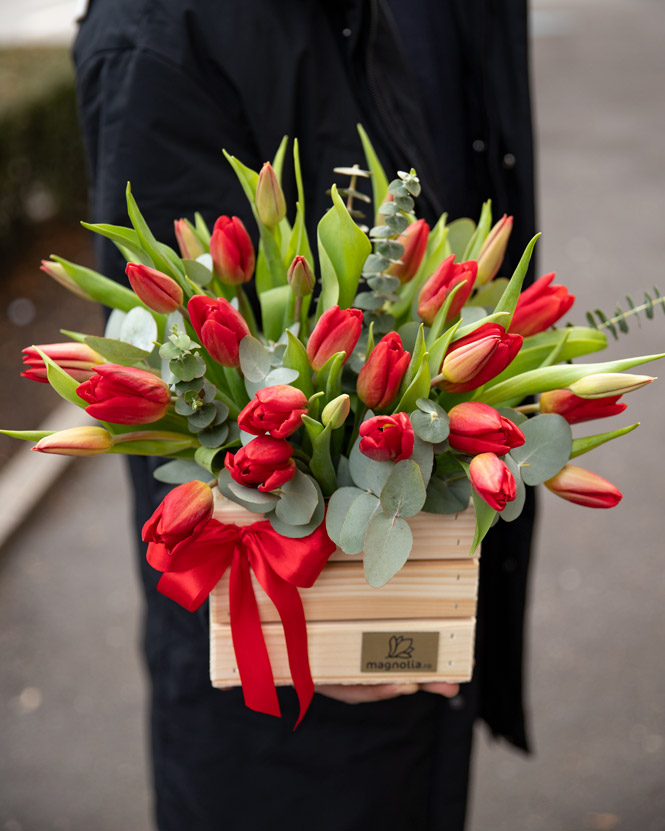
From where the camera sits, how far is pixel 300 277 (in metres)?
0.75

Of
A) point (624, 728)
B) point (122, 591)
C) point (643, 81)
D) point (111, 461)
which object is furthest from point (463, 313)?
point (643, 81)

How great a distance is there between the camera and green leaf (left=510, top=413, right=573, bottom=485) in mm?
736

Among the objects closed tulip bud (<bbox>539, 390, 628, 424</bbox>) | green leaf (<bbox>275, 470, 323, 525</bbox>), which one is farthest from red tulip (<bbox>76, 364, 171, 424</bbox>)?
closed tulip bud (<bbox>539, 390, 628, 424</bbox>)

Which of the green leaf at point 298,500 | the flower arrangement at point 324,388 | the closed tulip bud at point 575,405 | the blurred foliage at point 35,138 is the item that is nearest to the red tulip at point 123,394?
the flower arrangement at point 324,388

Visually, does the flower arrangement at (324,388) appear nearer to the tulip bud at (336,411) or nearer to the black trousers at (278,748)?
the tulip bud at (336,411)

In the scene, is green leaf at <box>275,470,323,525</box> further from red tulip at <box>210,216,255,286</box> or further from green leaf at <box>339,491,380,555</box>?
red tulip at <box>210,216,255,286</box>

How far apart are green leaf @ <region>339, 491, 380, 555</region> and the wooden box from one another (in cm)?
11

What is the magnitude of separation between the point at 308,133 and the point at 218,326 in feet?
1.58

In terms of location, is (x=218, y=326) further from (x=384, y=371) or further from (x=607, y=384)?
(x=607, y=384)

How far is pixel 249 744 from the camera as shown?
3.85 ft

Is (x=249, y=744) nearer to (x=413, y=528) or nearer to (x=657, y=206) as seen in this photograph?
(x=413, y=528)

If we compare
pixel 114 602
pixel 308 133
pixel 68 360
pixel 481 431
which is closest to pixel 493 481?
pixel 481 431

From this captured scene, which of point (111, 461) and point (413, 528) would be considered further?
point (111, 461)

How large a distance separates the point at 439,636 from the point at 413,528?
0.48 ft
